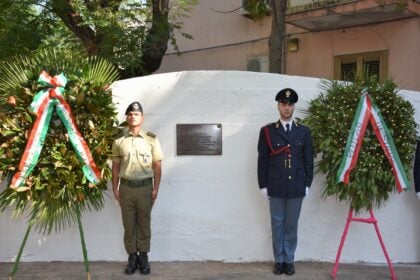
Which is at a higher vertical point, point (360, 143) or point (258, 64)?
point (258, 64)

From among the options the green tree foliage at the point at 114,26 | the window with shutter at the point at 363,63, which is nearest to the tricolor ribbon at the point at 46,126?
the green tree foliage at the point at 114,26

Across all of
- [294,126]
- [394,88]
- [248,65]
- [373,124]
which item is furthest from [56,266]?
[248,65]

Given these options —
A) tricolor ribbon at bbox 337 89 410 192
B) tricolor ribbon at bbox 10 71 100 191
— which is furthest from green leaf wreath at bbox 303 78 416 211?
tricolor ribbon at bbox 10 71 100 191

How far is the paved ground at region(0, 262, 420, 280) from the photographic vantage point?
494cm

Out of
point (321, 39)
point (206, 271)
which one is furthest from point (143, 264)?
point (321, 39)

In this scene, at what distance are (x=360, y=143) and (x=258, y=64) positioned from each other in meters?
7.73

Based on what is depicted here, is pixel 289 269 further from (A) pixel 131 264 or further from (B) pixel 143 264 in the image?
(A) pixel 131 264

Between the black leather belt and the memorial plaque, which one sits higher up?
the memorial plaque

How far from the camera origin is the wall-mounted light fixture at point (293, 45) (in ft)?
38.9

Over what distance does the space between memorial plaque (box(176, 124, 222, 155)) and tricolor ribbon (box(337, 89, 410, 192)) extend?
4.46 ft

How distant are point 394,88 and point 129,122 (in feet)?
9.25

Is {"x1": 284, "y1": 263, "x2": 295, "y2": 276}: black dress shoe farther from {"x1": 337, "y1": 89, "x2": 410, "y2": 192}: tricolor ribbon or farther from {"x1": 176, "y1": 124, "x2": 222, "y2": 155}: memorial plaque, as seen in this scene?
{"x1": 176, "y1": 124, "x2": 222, "y2": 155}: memorial plaque

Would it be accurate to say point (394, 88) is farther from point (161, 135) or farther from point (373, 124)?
point (161, 135)

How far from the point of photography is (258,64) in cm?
1248
